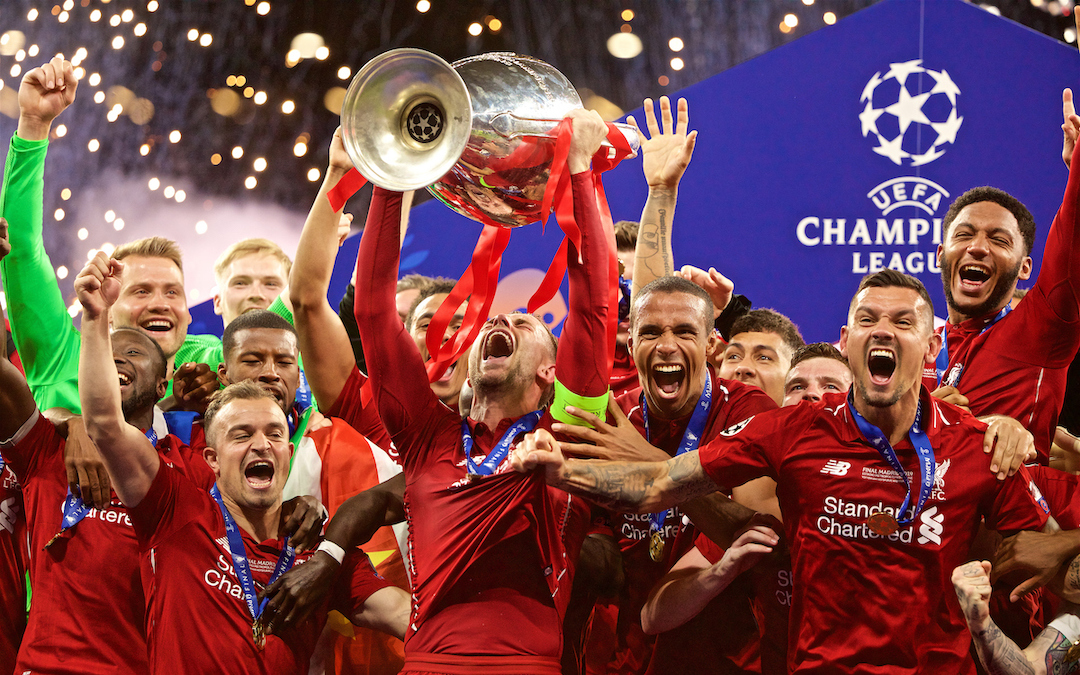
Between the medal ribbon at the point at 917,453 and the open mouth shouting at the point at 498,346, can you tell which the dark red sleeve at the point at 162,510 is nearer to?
the open mouth shouting at the point at 498,346

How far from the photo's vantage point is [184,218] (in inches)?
314

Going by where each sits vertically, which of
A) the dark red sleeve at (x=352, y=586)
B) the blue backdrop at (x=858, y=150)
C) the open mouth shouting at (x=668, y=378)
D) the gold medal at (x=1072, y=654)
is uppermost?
the blue backdrop at (x=858, y=150)

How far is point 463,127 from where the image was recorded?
88.8 inches

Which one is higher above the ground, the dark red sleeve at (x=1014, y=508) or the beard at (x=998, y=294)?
the beard at (x=998, y=294)

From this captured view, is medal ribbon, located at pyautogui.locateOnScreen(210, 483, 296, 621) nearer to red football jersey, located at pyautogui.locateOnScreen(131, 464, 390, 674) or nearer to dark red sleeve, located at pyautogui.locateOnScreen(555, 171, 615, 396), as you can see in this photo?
red football jersey, located at pyautogui.locateOnScreen(131, 464, 390, 674)

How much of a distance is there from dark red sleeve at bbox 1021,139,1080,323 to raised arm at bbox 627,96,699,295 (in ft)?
3.88

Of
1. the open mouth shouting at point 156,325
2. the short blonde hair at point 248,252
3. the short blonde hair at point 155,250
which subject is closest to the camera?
the open mouth shouting at point 156,325

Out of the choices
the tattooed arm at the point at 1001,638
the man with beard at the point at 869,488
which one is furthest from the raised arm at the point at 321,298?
the tattooed arm at the point at 1001,638

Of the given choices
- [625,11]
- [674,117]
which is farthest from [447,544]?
[625,11]

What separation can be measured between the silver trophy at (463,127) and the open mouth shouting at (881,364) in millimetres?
842

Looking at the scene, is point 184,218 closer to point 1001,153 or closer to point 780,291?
point 780,291

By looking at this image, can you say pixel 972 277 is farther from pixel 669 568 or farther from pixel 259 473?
pixel 259 473

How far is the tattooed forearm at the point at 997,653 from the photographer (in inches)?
97.1

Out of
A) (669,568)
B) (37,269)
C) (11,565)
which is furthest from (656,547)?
(37,269)
